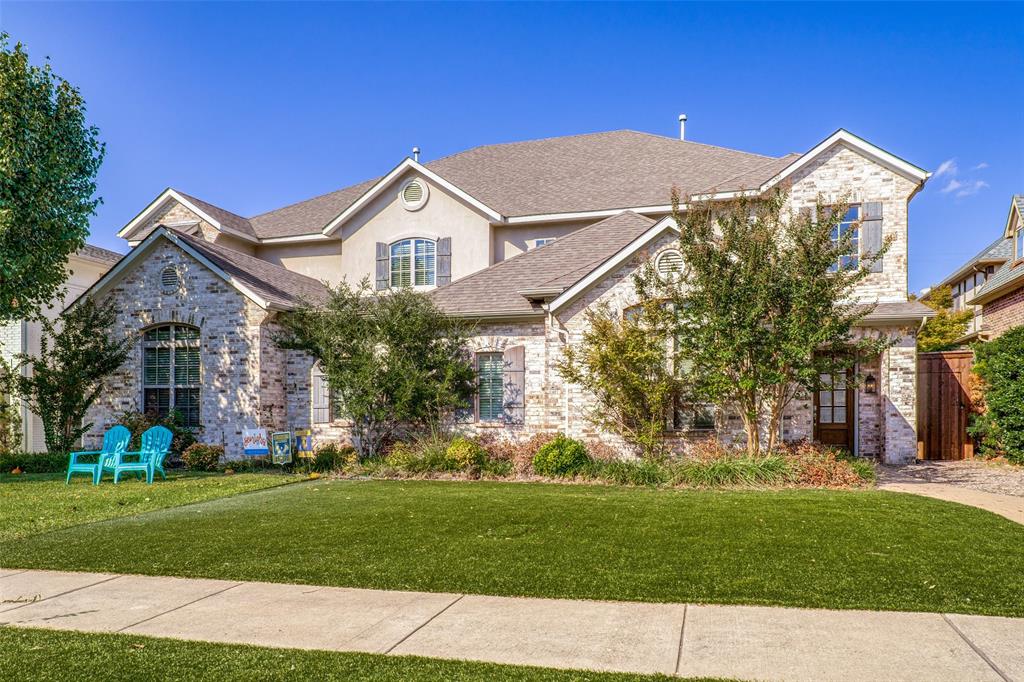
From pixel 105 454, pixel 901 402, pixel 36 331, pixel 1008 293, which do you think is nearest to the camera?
pixel 105 454

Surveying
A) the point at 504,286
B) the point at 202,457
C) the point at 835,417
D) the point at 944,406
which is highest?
the point at 504,286

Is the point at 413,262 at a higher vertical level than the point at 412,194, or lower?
lower

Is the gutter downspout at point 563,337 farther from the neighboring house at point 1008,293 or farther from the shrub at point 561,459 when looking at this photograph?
the neighboring house at point 1008,293

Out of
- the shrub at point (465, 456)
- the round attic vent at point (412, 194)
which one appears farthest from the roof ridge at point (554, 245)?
the shrub at point (465, 456)

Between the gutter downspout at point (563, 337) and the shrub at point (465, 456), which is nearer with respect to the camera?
the shrub at point (465, 456)

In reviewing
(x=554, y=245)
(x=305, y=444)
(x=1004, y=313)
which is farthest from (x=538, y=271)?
(x=1004, y=313)

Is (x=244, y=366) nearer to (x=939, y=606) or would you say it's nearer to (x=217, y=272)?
(x=217, y=272)

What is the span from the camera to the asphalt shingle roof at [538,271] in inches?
643

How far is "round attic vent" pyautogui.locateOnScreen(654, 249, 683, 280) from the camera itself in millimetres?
14455

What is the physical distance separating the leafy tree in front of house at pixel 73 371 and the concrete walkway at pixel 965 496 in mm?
17543

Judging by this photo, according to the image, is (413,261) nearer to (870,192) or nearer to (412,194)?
(412,194)

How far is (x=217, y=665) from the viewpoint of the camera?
455 cm

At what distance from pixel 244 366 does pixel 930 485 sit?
579 inches

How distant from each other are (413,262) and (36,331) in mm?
11804
